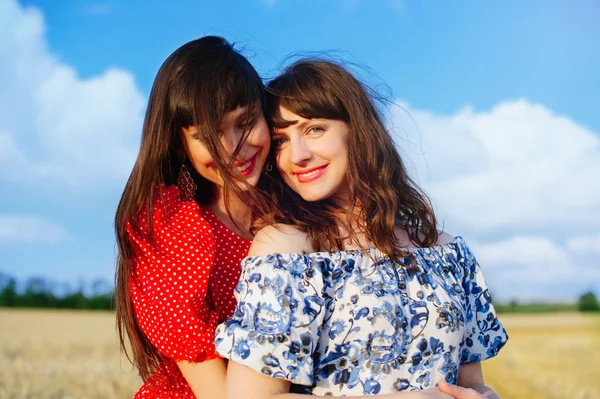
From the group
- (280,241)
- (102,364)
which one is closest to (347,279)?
(280,241)

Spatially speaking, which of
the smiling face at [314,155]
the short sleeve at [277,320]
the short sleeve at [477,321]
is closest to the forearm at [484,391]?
the short sleeve at [477,321]

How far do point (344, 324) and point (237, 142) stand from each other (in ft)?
2.80

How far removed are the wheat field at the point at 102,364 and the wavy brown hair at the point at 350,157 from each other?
3240 millimetres

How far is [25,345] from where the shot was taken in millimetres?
13023

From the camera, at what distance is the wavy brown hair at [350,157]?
3146 mm

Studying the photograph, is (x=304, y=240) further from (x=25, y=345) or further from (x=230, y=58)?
(x=25, y=345)

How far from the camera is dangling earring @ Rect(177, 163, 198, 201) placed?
3311mm

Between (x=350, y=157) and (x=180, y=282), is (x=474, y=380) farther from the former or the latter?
(x=180, y=282)

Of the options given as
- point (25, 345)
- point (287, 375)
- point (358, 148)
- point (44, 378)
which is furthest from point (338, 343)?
point (25, 345)

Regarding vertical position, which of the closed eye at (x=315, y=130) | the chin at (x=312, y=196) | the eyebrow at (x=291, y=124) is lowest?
the chin at (x=312, y=196)

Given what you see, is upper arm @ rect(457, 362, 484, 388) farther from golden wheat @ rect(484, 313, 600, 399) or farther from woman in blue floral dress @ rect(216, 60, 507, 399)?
golden wheat @ rect(484, 313, 600, 399)

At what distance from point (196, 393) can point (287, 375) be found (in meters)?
0.53

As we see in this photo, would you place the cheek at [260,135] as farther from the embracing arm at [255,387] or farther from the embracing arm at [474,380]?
the embracing arm at [474,380]

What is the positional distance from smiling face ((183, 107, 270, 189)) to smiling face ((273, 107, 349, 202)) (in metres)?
0.11
